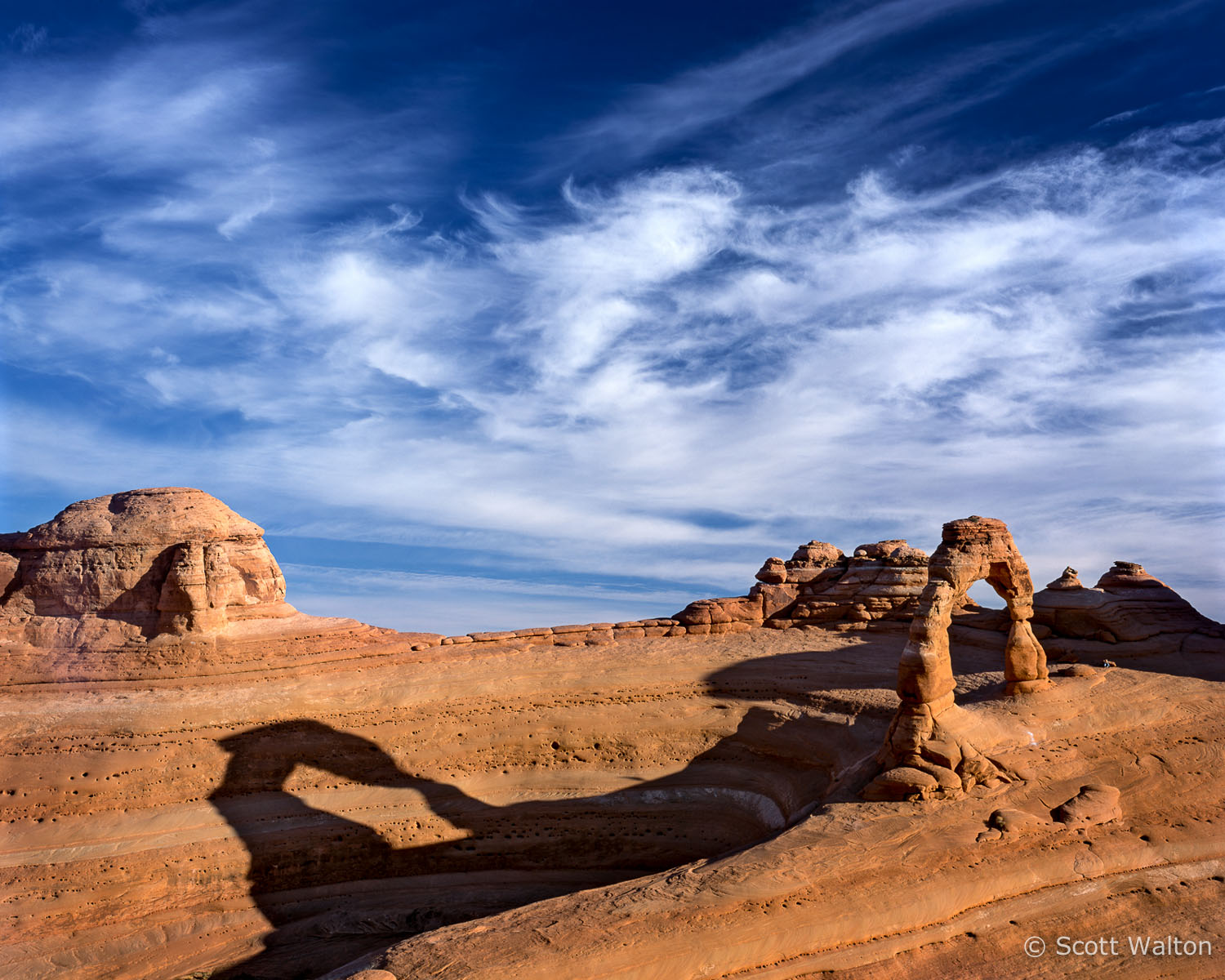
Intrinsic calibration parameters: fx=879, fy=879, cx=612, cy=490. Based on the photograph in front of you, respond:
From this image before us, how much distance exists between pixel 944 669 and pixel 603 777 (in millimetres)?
7951

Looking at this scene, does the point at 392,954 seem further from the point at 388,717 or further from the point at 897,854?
the point at 388,717

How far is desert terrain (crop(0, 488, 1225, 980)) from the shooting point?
10328 mm

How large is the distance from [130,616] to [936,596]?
58.3ft

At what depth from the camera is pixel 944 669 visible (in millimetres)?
13164

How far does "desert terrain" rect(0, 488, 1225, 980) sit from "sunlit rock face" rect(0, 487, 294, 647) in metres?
0.08

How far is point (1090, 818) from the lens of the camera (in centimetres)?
1205

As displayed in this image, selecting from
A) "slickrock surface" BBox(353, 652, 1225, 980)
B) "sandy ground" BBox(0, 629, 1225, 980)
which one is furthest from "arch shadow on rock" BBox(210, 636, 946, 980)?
"slickrock surface" BBox(353, 652, 1225, 980)

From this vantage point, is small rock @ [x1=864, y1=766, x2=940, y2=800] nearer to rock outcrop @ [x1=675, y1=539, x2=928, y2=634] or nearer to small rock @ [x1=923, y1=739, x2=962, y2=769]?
small rock @ [x1=923, y1=739, x2=962, y2=769]

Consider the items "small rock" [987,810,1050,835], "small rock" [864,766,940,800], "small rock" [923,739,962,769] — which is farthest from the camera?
"small rock" [923,739,962,769]

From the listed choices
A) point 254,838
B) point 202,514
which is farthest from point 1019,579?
point 202,514

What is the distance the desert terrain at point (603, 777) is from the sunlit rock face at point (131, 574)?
8 cm

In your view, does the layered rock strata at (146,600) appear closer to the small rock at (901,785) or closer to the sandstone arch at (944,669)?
the small rock at (901,785)

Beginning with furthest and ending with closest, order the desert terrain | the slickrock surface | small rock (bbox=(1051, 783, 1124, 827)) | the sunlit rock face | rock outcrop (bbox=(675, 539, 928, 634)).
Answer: rock outcrop (bbox=(675, 539, 928, 634)) → the sunlit rock face → small rock (bbox=(1051, 783, 1124, 827)) → the desert terrain → the slickrock surface

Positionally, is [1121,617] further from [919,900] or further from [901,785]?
[919,900]
